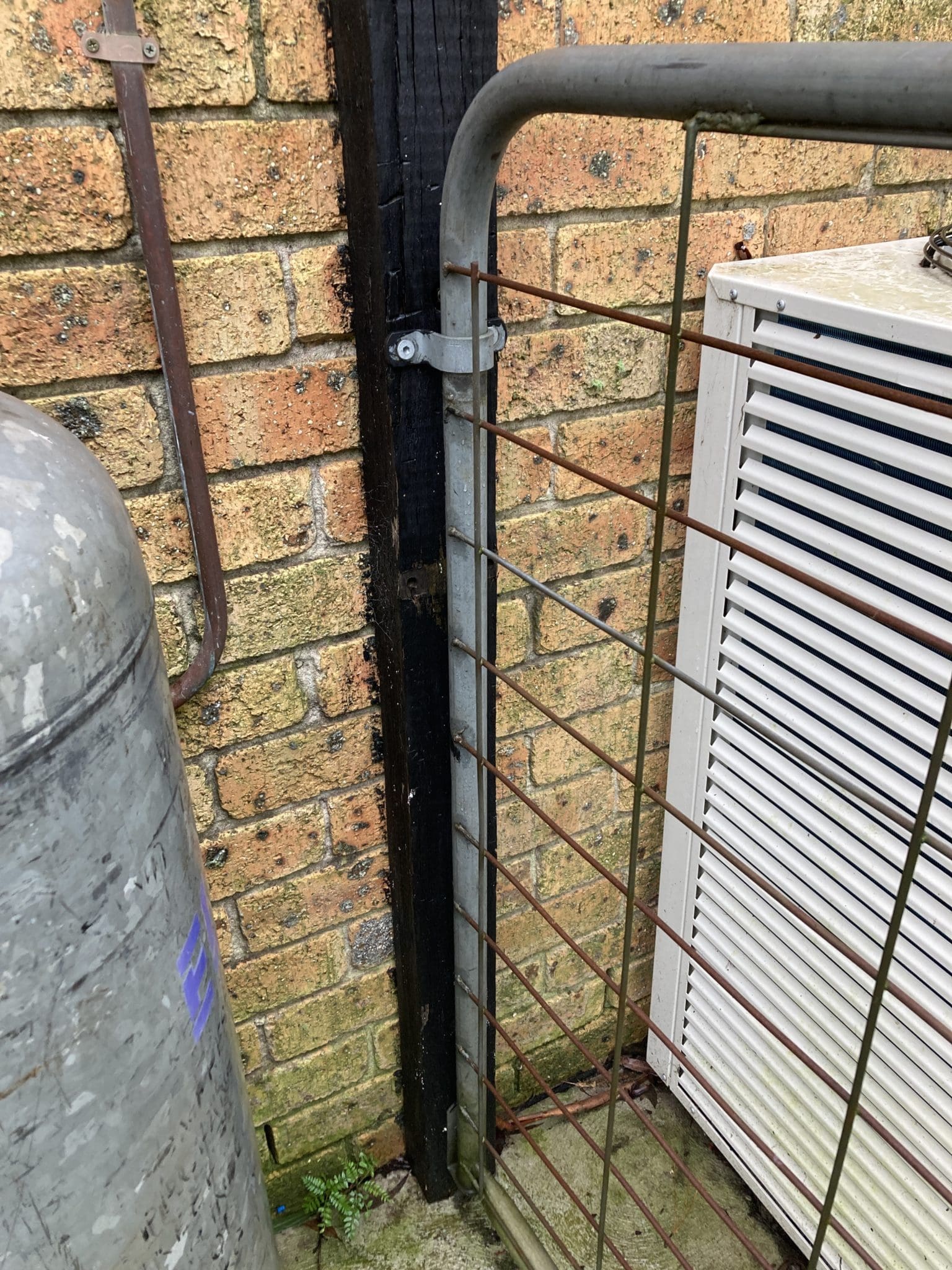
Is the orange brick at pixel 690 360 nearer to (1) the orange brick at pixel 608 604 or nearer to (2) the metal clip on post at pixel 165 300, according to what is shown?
(1) the orange brick at pixel 608 604

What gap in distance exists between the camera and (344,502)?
118 cm

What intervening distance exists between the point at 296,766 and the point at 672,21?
1073mm

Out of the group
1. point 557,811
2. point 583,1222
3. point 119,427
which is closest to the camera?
point 119,427

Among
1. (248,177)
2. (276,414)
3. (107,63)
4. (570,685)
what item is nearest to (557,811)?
(570,685)

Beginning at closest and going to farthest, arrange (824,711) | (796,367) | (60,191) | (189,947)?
1. (796,367)
2. (189,947)
3. (60,191)
4. (824,711)

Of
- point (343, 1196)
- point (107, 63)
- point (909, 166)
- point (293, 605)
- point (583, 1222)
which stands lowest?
point (583, 1222)

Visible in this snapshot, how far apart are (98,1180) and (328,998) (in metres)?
0.80

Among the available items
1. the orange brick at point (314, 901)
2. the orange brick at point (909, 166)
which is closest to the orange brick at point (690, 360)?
the orange brick at point (909, 166)

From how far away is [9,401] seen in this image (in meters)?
0.71

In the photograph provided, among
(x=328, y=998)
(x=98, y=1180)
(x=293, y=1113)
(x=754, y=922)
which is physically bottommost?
(x=293, y=1113)

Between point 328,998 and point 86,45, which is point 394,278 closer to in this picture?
point 86,45

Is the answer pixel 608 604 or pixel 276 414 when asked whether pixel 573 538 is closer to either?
pixel 608 604

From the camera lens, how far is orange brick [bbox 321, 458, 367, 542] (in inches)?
45.6

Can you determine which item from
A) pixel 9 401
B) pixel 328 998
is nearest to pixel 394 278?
pixel 9 401
